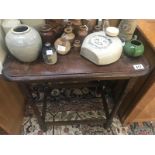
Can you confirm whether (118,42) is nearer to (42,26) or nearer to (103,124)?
(42,26)

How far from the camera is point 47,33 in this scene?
33.3 inches

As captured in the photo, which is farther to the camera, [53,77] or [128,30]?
[128,30]

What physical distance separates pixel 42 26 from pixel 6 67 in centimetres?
28

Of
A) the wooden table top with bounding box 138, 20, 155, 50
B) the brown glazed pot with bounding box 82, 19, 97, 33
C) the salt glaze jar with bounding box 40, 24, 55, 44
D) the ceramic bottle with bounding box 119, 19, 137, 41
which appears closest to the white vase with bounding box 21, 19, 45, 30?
the salt glaze jar with bounding box 40, 24, 55, 44

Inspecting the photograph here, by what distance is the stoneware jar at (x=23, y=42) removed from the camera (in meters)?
0.70

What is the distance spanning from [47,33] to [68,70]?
0.23m

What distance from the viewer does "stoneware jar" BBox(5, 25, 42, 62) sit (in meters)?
0.70

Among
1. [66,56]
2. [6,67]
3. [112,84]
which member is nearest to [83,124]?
[112,84]

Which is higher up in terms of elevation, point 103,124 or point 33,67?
point 33,67

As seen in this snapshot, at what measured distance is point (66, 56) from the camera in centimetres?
86

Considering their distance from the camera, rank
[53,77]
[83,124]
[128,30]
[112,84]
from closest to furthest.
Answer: [53,77] → [128,30] → [83,124] → [112,84]

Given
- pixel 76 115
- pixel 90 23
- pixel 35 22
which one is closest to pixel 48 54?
pixel 35 22

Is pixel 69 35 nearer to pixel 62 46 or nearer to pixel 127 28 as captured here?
pixel 62 46

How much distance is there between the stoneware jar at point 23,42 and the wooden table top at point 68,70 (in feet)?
0.21
